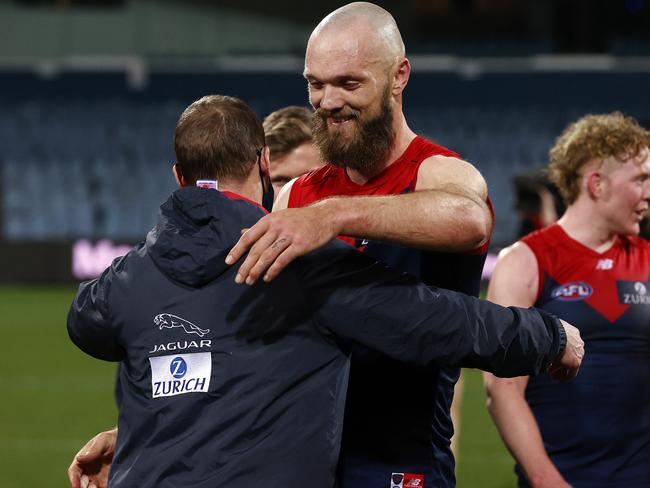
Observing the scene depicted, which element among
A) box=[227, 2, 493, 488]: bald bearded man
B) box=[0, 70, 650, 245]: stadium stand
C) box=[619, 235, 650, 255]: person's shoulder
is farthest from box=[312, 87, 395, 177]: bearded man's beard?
box=[0, 70, 650, 245]: stadium stand

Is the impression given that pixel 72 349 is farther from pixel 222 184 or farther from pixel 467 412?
pixel 222 184

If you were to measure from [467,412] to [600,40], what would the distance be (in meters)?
15.2

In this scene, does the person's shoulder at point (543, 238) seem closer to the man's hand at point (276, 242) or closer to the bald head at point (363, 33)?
the bald head at point (363, 33)

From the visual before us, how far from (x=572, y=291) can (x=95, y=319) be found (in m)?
1.90

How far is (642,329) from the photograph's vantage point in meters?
3.76

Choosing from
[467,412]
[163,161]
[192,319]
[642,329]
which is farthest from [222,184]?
[163,161]

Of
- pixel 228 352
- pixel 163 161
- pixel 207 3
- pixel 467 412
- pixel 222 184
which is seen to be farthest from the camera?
pixel 207 3

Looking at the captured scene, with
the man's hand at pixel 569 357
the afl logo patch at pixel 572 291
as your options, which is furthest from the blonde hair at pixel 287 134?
the man's hand at pixel 569 357

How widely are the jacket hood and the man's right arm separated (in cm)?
152

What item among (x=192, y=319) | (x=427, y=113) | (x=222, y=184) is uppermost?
(x=222, y=184)

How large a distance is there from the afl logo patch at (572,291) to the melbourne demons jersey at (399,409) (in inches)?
38.0

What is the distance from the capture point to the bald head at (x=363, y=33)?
9.16 ft

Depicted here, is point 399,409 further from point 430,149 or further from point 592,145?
point 592,145

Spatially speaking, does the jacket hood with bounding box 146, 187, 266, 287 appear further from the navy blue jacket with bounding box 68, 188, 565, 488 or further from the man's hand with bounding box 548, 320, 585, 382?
the man's hand with bounding box 548, 320, 585, 382
